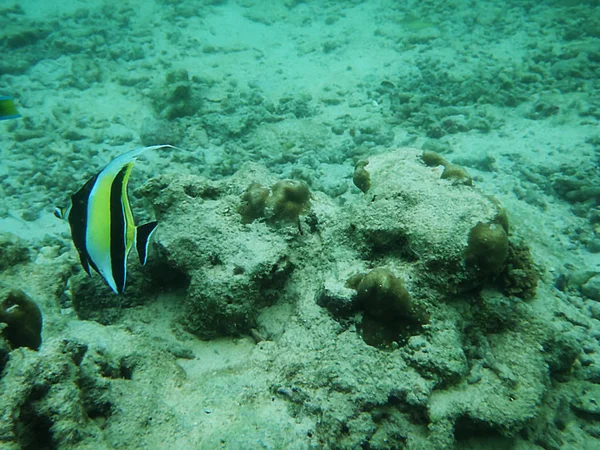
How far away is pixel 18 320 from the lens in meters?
1.61

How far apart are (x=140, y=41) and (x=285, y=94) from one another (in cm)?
504

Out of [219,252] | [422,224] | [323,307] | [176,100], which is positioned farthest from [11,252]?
[176,100]

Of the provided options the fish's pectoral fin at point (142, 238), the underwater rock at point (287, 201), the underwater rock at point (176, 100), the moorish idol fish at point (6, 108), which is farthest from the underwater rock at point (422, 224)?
the underwater rock at point (176, 100)

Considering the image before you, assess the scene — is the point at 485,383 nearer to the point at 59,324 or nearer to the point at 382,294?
the point at 382,294

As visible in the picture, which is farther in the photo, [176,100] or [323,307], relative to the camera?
[176,100]

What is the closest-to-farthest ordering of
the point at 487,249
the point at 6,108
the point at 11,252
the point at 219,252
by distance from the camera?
the point at 487,249 → the point at 219,252 → the point at 11,252 → the point at 6,108

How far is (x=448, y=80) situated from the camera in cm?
693

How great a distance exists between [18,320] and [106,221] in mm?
842

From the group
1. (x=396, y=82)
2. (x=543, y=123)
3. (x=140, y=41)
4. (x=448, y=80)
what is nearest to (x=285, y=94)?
(x=396, y=82)

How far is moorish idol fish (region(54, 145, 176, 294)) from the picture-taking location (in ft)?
3.96

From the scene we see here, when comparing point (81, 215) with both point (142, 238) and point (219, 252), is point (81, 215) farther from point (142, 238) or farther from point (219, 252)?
point (219, 252)

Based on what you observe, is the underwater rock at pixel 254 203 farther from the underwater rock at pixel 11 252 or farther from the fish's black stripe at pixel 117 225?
the underwater rock at pixel 11 252

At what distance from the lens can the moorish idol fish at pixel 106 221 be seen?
121 centimetres

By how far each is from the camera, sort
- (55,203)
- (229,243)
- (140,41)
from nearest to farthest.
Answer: (229,243), (55,203), (140,41)
